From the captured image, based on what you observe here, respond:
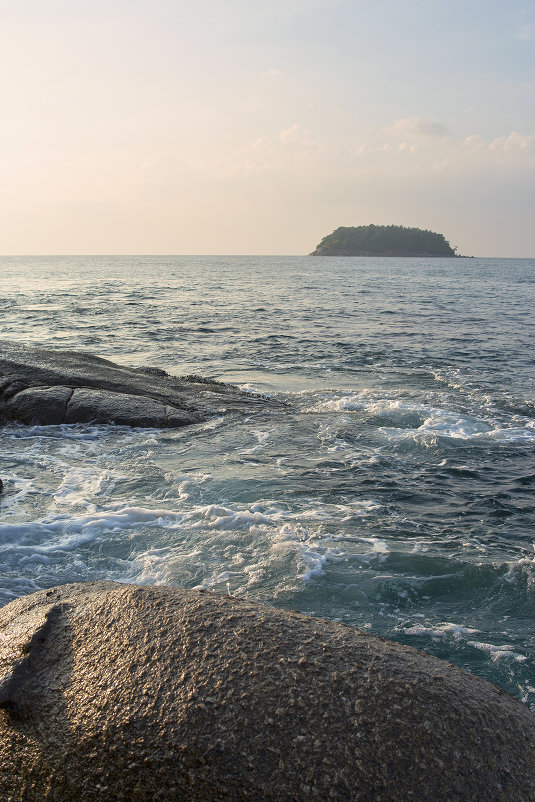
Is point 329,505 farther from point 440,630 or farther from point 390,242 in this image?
point 390,242

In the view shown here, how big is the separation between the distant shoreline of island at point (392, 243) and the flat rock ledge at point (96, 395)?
579 feet

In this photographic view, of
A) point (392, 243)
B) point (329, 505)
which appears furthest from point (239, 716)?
point (392, 243)

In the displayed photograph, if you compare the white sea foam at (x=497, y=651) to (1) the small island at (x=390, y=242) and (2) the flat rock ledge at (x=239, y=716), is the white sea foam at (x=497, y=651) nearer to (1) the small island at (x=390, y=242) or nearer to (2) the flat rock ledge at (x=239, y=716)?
(2) the flat rock ledge at (x=239, y=716)

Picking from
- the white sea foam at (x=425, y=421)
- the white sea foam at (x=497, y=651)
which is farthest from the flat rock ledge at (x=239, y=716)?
the white sea foam at (x=425, y=421)

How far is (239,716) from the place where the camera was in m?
2.36

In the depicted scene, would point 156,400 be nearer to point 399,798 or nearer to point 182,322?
point 399,798

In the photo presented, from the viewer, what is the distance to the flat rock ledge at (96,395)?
30.2 ft

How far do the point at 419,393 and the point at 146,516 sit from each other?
25.0 ft

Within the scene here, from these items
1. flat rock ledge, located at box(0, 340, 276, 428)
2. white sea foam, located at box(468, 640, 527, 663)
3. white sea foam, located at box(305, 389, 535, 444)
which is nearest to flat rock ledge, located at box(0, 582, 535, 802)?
white sea foam, located at box(468, 640, 527, 663)

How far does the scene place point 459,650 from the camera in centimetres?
390

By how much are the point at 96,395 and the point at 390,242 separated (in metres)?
179

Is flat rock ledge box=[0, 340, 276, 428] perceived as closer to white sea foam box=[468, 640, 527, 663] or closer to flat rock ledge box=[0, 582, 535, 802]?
white sea foam box=[468, 640, 527, 663]

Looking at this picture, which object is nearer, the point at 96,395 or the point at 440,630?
the point at 440,630

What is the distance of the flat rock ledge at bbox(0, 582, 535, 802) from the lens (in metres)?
2.21
